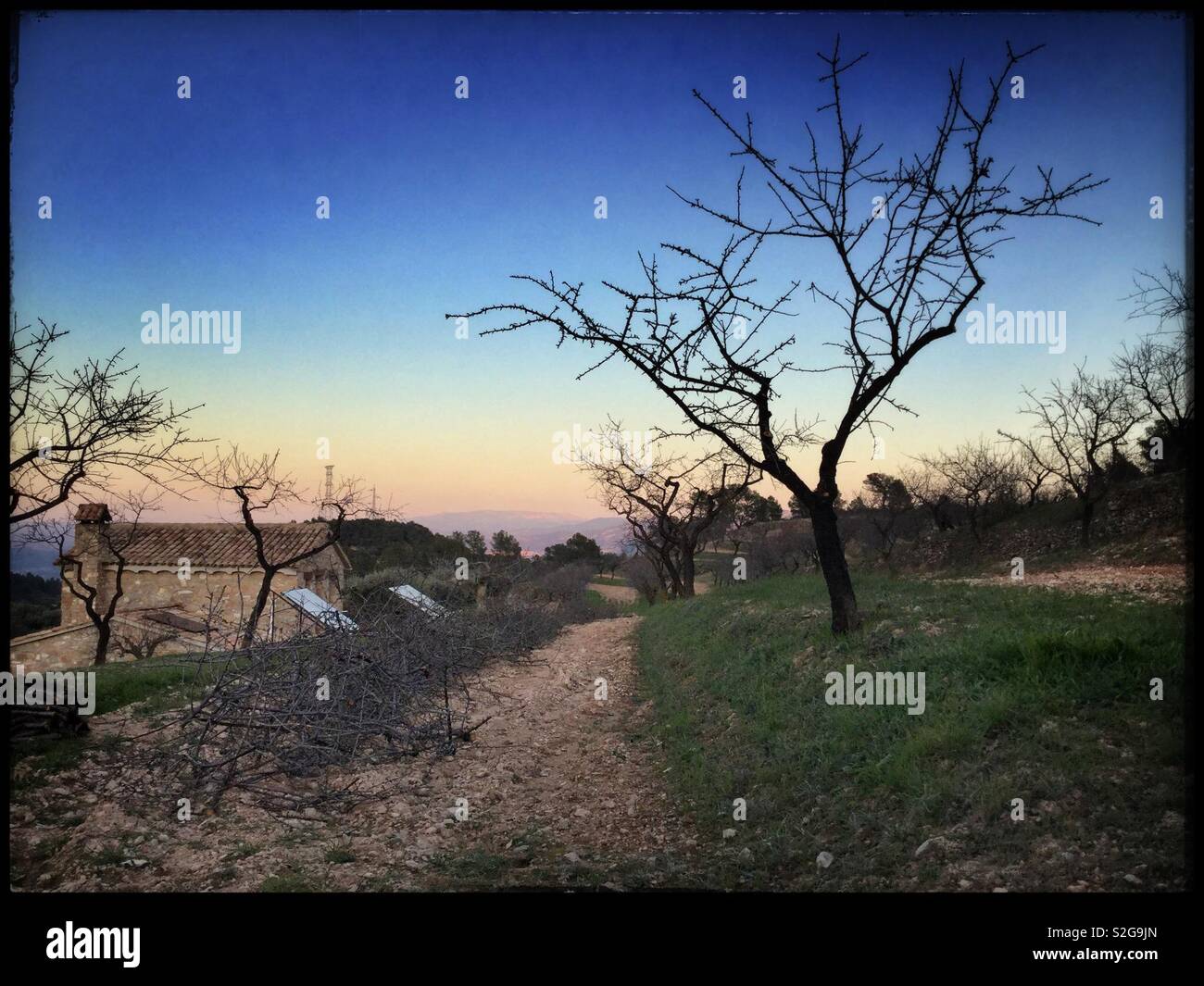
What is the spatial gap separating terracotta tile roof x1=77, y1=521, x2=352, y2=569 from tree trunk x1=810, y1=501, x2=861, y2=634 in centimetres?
1202

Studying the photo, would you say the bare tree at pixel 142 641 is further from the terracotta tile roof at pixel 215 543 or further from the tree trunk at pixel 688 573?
the tree trunk at pixel 688 573

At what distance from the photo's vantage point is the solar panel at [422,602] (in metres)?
9.55

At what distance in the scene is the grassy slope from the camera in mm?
3250

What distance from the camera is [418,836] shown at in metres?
4.41

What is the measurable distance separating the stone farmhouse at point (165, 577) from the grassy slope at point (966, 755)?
10.8m

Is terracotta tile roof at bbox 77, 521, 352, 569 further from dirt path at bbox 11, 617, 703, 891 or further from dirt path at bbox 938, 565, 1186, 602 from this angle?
dirt path at bbox 938, 565, 1186, 602

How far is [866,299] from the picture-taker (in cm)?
628

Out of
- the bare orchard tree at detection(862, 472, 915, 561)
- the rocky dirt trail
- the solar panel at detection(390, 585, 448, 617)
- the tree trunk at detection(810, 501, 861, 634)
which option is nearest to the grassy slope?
the tree trunk at detection(810, 501, 861, 634)

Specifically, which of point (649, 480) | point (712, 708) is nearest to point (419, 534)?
point (649, 480)

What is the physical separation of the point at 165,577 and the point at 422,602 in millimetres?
9006

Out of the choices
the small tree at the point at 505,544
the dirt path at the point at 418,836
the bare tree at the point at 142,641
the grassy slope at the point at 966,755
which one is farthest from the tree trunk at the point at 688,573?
the dirt path at the point at 418,836

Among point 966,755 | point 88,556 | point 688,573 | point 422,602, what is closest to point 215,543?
point 88,556

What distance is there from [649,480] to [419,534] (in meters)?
7.28
